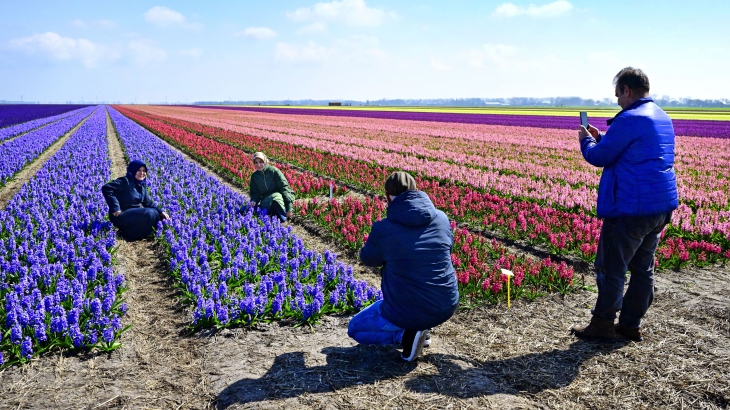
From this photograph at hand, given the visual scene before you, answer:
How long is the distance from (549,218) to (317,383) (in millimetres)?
6797

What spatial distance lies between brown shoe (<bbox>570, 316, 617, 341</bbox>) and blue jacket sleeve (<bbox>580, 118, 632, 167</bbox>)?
1694 mm

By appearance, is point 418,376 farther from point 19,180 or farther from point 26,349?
point 19,180

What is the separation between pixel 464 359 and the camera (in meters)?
4.58

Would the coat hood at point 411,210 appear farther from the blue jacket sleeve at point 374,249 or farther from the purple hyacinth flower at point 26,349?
the purple hyacinth flower at point 26,349

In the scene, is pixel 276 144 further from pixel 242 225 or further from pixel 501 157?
pixel 242 225

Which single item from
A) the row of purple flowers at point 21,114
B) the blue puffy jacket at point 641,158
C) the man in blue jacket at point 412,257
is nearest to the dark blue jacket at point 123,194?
the man in blue jacket at point 412,257

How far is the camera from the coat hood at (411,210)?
12.4 ft

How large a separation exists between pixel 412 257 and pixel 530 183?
10289 millimetres

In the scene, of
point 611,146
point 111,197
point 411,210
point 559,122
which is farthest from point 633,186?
point 559,122

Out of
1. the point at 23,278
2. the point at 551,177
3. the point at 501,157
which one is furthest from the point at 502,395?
the point at 501,157

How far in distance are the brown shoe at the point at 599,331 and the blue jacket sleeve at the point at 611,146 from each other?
1.69 m

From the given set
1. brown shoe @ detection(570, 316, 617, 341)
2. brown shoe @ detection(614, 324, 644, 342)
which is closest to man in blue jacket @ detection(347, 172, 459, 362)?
brown shoe @ detection(570, 316, 617, 341)

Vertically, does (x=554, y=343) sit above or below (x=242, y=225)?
below

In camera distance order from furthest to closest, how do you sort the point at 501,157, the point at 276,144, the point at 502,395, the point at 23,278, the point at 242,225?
the point at 276,144 → the point at 501,157 → the point at 242,225 → the point at 23,278 → the point at 502,395
